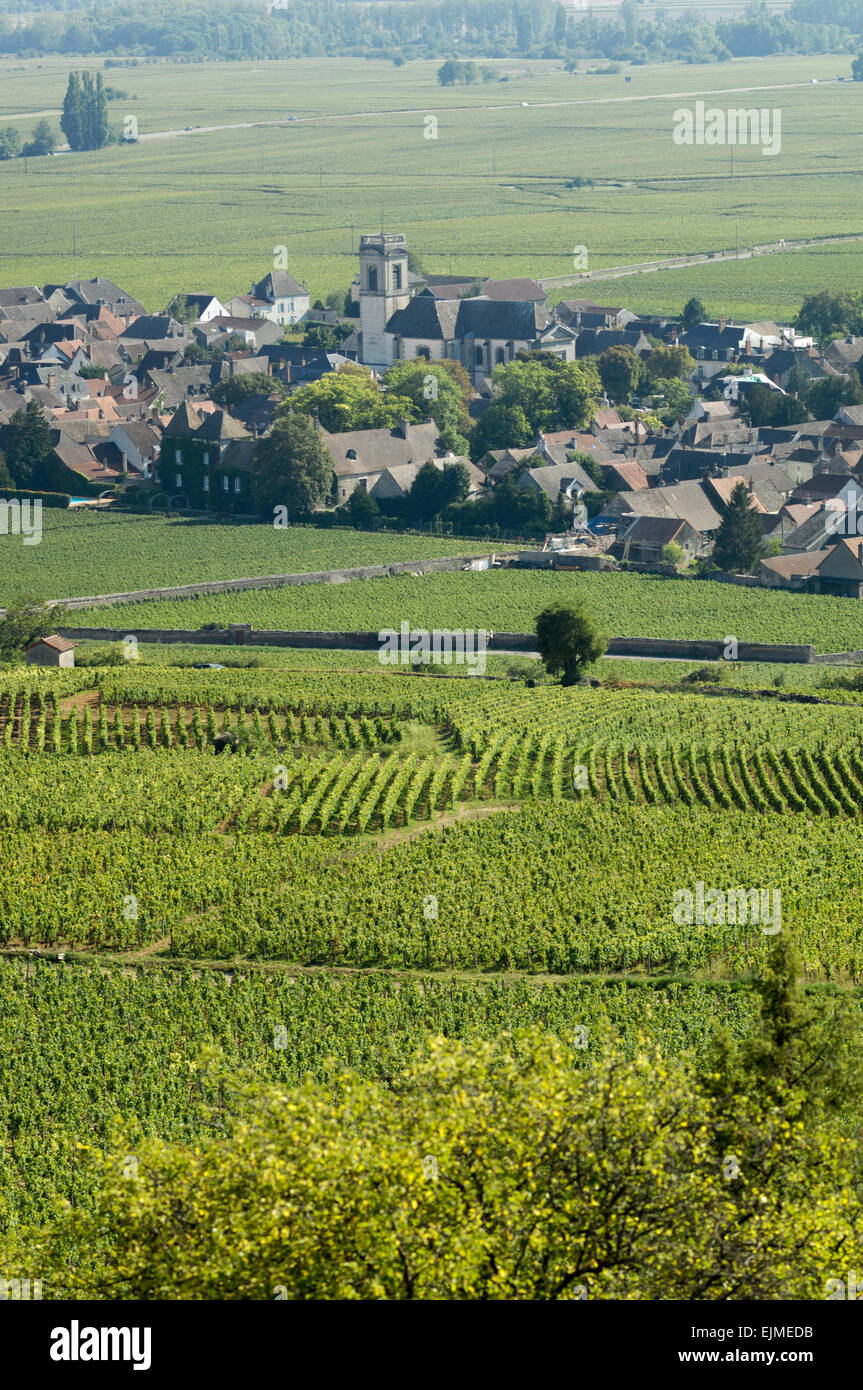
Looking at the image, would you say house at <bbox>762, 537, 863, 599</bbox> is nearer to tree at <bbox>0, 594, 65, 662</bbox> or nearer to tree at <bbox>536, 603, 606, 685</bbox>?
tree at <bbox>536, 603, 606, 685</bbox>

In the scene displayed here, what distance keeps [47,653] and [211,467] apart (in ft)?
111

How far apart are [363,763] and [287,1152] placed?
3021 cm

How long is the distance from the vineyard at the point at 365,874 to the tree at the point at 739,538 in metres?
23.2

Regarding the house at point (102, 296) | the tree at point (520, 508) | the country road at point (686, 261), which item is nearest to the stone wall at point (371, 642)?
the tree at point (520, 508)

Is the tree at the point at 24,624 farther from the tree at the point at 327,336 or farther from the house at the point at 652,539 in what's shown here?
the tree at the point at 327,336

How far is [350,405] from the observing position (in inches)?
3900

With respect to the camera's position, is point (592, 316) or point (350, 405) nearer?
point (350, 405)

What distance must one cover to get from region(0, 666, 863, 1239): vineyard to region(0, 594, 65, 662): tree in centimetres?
743

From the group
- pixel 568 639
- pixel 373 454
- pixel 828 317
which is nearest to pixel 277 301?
pixel 828 317

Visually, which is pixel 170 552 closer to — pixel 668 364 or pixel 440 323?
pixel 440 323

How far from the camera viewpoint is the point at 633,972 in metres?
35.0

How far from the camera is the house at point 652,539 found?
82.2 m

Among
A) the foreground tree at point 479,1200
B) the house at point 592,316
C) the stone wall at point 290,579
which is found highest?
the house at point 592,316

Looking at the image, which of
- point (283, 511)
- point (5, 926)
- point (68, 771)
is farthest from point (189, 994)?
point (283, 511)
